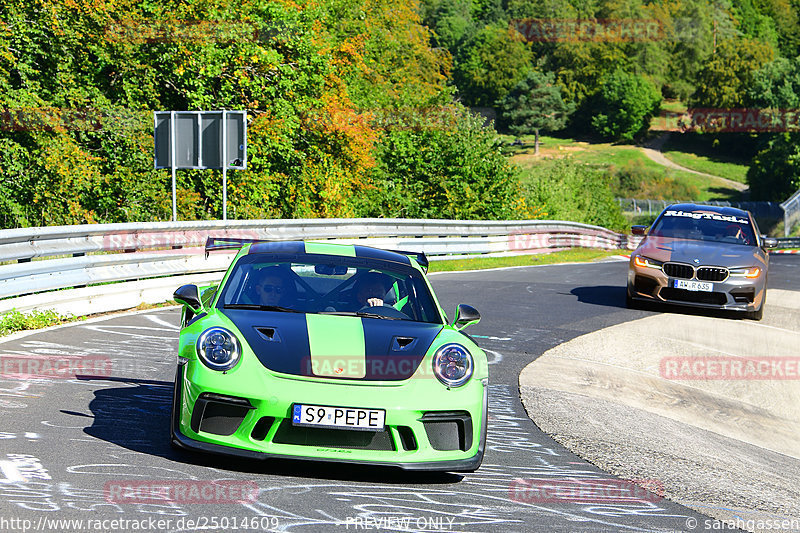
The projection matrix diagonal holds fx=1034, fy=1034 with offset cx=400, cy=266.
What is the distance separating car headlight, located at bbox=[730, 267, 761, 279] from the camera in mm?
14625

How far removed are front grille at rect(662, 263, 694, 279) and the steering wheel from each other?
30.6ft

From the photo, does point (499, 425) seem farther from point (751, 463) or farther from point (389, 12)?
point (389, 12)

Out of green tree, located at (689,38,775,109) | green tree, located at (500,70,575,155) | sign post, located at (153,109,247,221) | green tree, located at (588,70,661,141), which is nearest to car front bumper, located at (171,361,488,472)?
sign post, located at (153,109,247,221)

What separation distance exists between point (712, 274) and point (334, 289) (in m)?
9.47

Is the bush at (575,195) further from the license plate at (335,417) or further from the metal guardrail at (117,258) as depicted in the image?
the license plate at (335,417)

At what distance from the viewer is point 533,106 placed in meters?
143

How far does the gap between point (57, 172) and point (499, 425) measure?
59.2ft

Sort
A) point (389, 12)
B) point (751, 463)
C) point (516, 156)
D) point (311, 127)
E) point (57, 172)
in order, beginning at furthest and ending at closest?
1. point (516, 156)
2. point (389, 12)
3. point (311, 127)
4. point (57, 172)
5. point (751, 463)

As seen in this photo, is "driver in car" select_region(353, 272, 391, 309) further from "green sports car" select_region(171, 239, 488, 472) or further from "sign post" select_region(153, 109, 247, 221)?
"sign post" select_region(153, 109, 247, 221)

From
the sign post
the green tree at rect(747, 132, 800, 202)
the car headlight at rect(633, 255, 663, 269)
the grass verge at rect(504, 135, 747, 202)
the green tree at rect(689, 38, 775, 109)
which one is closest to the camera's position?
the car headlight at rect(633, 255, 663, 269)

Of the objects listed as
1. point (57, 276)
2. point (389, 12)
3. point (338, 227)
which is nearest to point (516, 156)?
point (389, 12)

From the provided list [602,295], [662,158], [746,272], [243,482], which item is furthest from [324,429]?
[662,158]

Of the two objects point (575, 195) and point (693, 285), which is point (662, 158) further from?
point (693, 285)

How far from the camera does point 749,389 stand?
10156 mm
